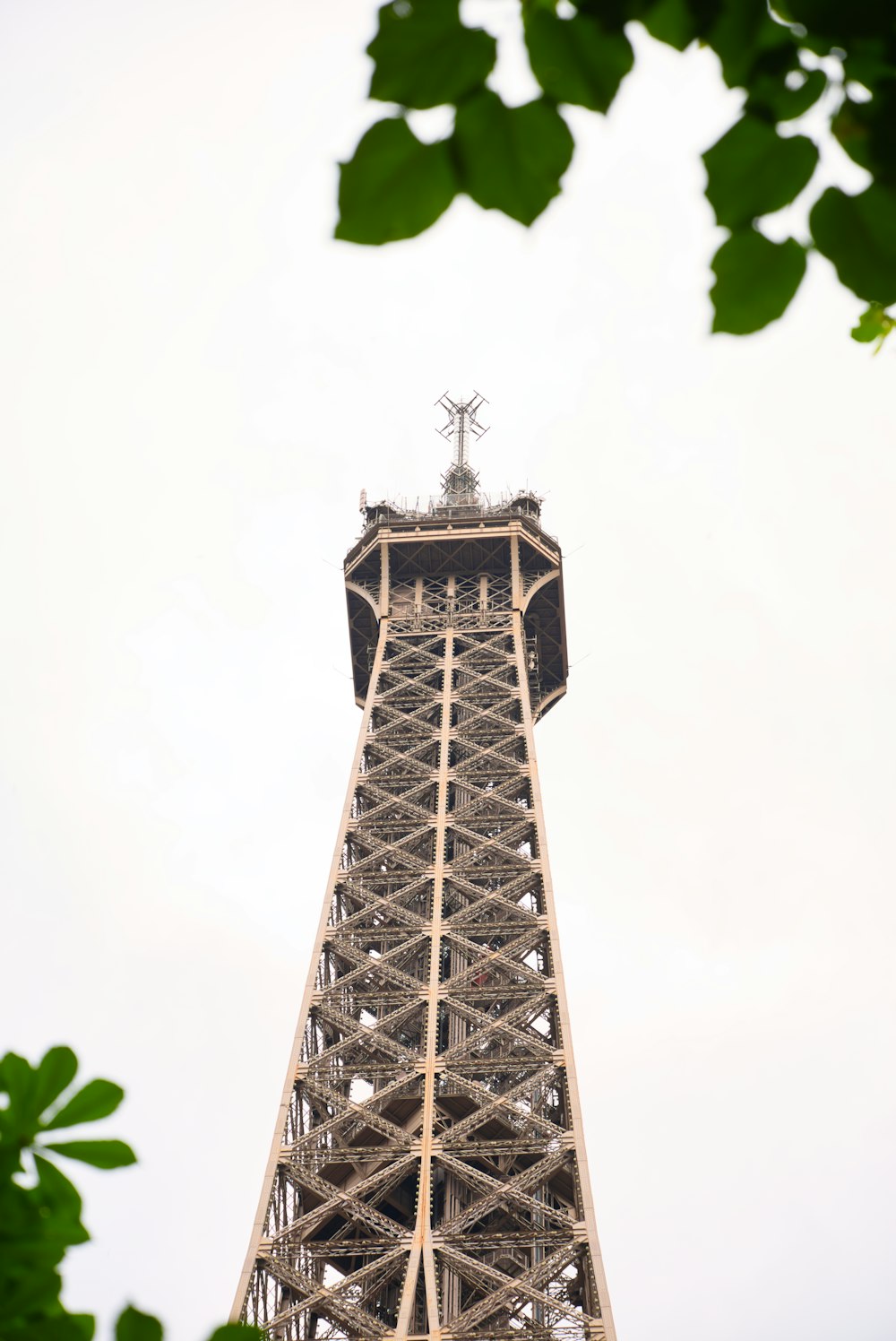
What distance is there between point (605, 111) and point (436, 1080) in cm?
3105

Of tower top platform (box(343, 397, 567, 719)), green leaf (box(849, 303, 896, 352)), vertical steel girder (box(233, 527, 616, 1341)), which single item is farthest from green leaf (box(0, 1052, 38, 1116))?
tower top platform (box(343, 397, 567, 719))

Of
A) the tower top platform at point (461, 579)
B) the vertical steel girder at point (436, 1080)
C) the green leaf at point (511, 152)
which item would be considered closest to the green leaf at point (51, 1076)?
the green leaf at point (511, 152)

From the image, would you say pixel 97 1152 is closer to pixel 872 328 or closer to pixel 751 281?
pixel 751 281

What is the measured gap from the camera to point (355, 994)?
113ft

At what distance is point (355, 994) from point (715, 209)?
3338 centimetres

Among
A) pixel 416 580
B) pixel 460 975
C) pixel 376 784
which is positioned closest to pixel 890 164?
pixel 460 975

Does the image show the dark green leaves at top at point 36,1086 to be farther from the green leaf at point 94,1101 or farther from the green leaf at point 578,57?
the green leaf at point 578,57

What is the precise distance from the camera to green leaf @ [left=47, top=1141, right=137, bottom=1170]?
10.3ft

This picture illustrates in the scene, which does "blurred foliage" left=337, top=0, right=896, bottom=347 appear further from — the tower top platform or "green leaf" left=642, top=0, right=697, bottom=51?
the tower top platform

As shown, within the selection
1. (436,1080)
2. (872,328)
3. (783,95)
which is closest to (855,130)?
(783,95)

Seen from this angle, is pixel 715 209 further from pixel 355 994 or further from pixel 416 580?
pixel 416 580

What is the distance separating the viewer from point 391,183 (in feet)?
7.46

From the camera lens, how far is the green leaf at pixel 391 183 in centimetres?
225

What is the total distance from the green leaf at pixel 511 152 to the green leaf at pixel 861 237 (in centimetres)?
43
